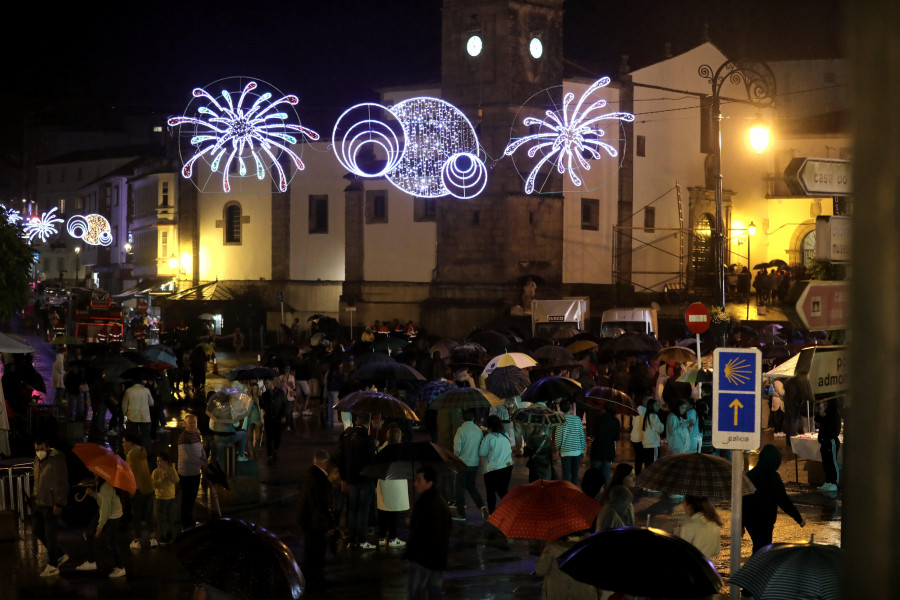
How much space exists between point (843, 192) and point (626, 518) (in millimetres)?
4223

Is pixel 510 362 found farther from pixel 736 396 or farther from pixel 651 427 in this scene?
pixel 736 396

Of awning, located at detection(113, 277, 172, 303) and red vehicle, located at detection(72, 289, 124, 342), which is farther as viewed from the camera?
awning, located at detection(113, 277, 172, 303)

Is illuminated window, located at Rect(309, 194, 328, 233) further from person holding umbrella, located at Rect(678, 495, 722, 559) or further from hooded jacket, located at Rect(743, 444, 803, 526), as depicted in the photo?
person holding umbrella, located at Rect(678, 495, 722, 559)

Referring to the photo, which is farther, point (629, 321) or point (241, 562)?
point (629, 321)

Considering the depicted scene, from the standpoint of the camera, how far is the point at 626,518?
8844 mm

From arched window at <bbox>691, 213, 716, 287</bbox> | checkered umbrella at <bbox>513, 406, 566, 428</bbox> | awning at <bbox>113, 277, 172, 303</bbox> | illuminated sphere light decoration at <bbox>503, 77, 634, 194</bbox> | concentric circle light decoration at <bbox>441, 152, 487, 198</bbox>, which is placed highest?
illuminated sphere light decoration at <bbox>503, 77, 634, 194</bbox>

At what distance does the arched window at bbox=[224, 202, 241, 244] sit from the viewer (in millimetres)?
53031

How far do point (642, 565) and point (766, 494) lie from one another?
418 cm

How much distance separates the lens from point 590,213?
4369 cm

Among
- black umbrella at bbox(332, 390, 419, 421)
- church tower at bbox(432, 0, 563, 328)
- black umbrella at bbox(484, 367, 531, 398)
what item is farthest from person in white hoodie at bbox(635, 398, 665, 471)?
church tower at bbox(432, 0, 563, 328)

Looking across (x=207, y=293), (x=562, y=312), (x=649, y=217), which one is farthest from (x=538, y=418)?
(x=207, y=293)

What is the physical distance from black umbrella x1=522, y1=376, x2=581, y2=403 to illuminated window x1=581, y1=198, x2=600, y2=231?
2692cm

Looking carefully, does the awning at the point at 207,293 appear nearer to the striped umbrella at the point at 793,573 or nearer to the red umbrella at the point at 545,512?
the red umbrella at the point at 545,512

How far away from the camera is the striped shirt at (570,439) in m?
14.7
